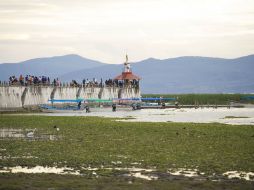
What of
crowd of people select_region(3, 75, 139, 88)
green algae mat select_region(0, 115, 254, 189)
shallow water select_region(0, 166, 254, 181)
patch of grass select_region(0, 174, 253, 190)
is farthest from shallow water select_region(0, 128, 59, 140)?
crowd of people select_region(3, 75, 139, 88)

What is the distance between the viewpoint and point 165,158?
29922mm

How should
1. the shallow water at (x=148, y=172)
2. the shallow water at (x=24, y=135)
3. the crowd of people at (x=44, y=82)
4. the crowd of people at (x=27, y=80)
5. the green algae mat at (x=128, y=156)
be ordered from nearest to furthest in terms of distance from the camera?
the green algae mat at (x=128, y=156)
the shallow water at (x=148, y=172)
the shallow water at (x=24, y=135)
the crowd of people at (x=27, y=80)
the crowd of people at (x=44, y=82)

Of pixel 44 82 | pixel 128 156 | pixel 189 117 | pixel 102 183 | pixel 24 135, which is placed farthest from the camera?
pixel 44 82

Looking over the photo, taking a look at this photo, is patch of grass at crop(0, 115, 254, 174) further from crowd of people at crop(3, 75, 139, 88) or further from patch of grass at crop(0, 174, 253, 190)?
crowd of people at crop(3, 75, 139, 88)

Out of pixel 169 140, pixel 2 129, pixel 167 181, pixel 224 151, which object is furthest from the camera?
pixel 2 129

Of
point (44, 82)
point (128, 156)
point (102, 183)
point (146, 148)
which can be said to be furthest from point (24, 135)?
point (44, 82)

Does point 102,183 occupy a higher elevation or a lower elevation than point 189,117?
lower

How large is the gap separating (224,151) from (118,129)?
18079mm

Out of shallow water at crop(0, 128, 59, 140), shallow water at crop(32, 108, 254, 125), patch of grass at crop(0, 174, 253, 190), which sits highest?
shallow water at crop(32, 108, 254, 125)

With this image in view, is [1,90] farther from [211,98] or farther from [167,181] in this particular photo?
[211,98]

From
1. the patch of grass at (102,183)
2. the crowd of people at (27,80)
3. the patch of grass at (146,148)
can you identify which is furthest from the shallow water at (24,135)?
the crowd of people at (27,80)

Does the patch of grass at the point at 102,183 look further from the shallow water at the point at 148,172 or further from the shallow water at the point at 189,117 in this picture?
the shallow water at the point at 189,117

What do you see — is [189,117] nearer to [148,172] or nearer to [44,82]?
[44,82]

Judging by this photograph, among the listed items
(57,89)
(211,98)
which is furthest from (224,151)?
(211,98)
